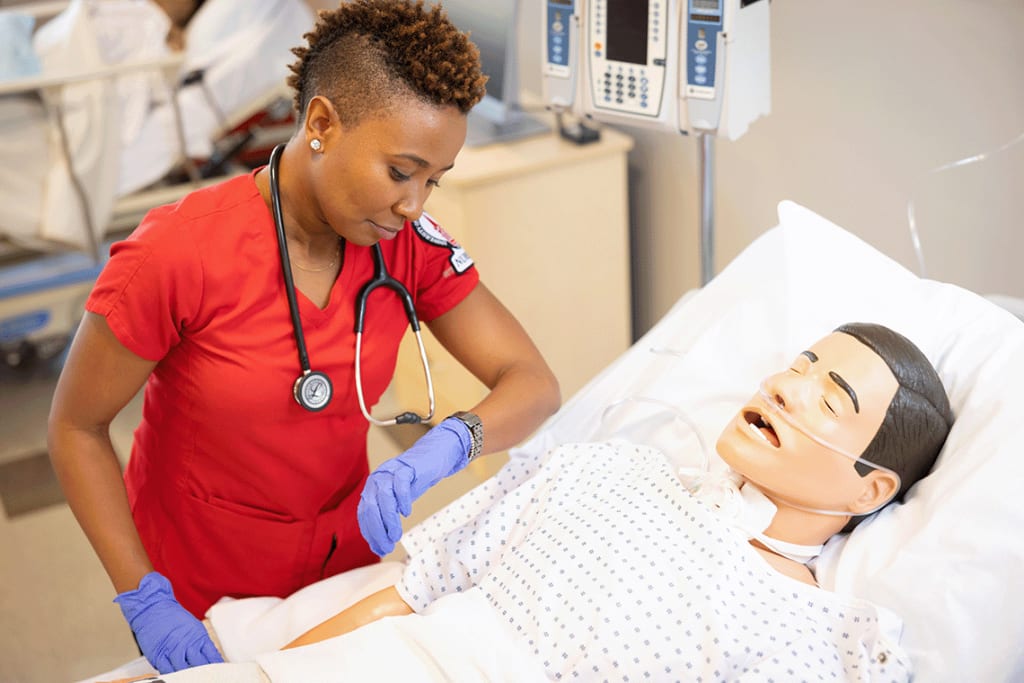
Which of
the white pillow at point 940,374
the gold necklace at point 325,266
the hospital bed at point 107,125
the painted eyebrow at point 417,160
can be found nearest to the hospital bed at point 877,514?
the white pillow at point 940,374

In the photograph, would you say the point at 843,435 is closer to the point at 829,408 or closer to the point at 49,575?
the point at 829,408

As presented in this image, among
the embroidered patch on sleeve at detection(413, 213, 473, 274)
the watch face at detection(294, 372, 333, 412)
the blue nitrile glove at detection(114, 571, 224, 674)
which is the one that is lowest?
the blue nitrile glove at detection(114, 571, 224, 674)

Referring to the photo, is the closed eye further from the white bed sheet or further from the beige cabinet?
the white bed sheet

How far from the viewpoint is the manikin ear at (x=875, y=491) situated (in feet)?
4.20

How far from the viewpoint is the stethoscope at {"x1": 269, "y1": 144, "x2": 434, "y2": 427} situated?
4.26 ft

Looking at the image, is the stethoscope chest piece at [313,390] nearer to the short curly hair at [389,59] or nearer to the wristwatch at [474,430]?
the wristwatch at [474,430]

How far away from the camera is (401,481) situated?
4.10 feet

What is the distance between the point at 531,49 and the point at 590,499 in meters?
1.80

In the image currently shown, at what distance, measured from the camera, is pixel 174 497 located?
1.46 m

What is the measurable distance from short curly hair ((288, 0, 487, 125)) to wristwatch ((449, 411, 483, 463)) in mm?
399

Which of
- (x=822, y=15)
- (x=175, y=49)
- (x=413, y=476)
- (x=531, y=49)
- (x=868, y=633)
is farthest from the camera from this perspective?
(x=175, y=49)

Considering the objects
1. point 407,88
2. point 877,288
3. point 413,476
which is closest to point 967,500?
point 877,288

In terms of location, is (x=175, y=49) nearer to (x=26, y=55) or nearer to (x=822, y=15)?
(x=26, y=55)

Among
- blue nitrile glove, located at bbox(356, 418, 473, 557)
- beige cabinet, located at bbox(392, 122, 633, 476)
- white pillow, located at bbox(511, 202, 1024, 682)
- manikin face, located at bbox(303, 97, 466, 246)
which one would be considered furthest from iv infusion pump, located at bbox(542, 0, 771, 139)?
blue nitrile glove, located at bbox(356, 418, 473, 557)
